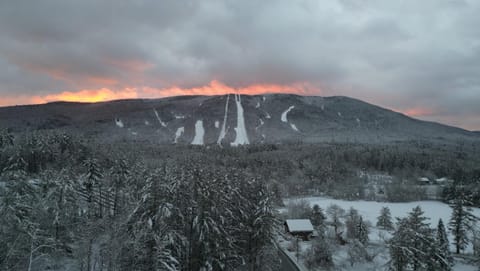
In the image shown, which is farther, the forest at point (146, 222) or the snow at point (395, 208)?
the snow at point (395, 208)

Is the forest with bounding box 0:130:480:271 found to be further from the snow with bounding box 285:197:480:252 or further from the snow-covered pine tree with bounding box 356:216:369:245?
the snow with bounding box 285:197:480:252

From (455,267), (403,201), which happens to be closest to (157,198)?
(455,267)

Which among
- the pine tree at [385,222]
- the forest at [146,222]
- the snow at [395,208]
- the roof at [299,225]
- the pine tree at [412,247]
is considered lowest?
the snow at [395,208]

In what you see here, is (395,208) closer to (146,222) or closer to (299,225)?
(299,225)

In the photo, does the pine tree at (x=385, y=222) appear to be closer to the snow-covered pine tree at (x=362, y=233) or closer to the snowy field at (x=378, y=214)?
the snowy field at (x=378, y=214)

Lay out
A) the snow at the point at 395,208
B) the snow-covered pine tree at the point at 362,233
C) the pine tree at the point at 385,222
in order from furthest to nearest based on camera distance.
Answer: the snow at the point at 395,208 → the pine tree at the point at 385,222 → the snow-covered pine tree at the point at 362,233

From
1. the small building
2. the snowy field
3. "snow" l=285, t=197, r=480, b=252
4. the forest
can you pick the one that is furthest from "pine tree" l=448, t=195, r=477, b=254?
the forest

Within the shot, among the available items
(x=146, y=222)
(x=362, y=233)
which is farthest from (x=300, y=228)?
(x=146, y=222)

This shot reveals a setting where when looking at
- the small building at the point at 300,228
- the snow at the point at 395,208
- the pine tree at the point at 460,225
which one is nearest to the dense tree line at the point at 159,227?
the small building at the point at 300,228
